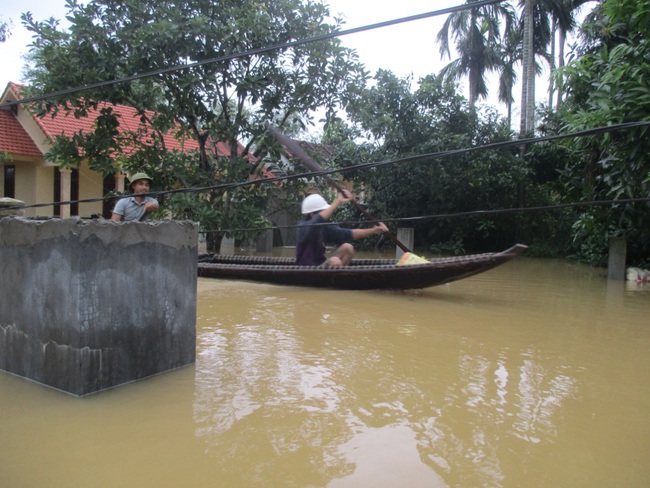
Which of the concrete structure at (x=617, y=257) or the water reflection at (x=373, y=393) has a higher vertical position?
A: the concrete structure at (x=617, y=257)

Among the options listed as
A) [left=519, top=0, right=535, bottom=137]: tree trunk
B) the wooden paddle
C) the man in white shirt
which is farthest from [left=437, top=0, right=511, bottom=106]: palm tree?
the man in white shirt

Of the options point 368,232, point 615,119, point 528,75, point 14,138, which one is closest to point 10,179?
point 14,138

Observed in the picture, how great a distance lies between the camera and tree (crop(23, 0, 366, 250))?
8.73 meters

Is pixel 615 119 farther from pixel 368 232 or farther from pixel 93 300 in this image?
pixel 93 300

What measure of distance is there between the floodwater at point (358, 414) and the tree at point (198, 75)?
15.7 feet

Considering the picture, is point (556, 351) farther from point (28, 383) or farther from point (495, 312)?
point (28, 383)

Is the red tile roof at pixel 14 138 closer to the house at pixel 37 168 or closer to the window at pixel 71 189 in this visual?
the house at pixel 37 168

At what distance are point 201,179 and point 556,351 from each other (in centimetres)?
707

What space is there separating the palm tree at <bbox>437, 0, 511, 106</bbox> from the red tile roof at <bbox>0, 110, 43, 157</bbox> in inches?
617

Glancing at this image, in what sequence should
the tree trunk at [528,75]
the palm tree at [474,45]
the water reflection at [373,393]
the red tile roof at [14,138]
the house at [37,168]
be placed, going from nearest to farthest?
the water reflection at [373,393]
the red tile roof at [14,138]
the house at [37,168]
the tree trunk at [528,75]
the palm tree at [474,45]

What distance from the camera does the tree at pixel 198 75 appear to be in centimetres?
873

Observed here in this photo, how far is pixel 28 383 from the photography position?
11.7 ft

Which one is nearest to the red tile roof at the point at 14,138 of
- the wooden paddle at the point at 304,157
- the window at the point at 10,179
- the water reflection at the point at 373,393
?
the window at the point at 10,179

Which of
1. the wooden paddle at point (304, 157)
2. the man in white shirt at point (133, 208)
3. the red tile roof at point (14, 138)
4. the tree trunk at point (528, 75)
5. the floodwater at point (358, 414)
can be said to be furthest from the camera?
the tree trunk at point (528, 75)
